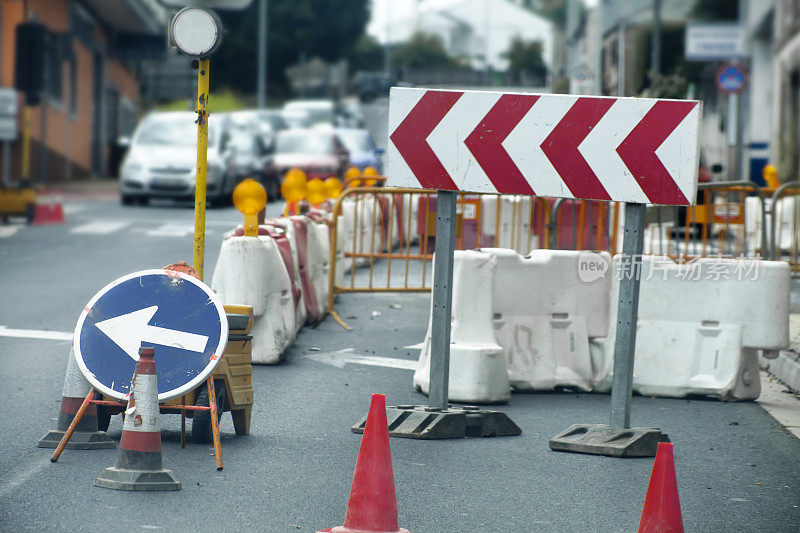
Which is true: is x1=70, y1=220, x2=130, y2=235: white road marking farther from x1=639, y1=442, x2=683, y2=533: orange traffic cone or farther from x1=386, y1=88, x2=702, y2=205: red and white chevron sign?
x1=639, y1=442, x2=683, y2=533: orange traffic cone

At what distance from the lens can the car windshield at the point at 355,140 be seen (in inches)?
1339

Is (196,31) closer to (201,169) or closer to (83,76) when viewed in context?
(201,169)

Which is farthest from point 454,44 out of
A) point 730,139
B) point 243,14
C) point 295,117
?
point 730,139

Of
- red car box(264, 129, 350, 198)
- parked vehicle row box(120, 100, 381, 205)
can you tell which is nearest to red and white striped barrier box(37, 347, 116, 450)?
parked vehicle row box(120, 100, 381, 205)

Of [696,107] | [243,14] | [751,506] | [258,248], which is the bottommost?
[751,506]

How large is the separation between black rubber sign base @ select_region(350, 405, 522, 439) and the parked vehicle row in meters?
15.6

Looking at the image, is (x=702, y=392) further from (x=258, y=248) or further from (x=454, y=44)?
(x=454, y=44)

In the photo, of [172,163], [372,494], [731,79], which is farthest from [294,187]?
[172,163]

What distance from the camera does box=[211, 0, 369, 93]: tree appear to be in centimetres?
7512

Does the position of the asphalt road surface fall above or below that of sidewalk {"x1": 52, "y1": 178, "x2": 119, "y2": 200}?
below

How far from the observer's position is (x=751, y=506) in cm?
591

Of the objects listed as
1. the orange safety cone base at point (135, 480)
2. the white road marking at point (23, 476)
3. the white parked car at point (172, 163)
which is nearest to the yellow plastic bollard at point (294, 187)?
the white road marking at point (23, 476)

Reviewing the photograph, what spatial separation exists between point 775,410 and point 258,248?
373cm

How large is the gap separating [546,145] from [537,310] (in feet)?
7.03
